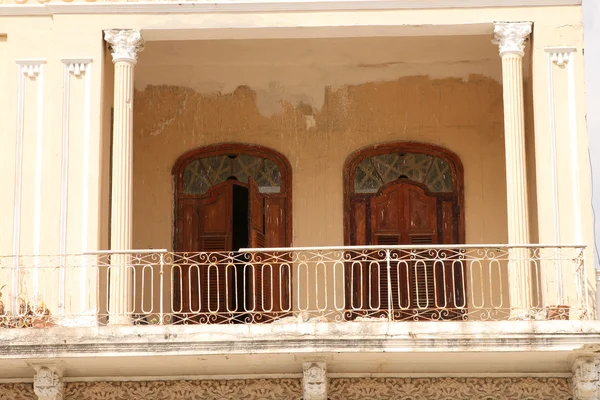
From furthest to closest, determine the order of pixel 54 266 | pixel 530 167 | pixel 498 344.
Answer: pixel 530 167 < pixel 54 266 < pixel 498 344

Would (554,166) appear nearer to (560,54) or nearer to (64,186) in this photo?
(560,54)

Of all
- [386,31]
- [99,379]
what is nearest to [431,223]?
[386,31]

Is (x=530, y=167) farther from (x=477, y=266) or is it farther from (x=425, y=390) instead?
(x=425, y=390)

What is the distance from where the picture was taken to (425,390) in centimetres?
1490

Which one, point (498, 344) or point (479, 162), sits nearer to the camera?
point (498, 344)

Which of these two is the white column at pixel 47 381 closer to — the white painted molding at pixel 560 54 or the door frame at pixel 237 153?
the door frame at pixel 237 153

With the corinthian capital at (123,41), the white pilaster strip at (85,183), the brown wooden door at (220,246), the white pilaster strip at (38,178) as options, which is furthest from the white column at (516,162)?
the white pilaster strip at (38,178)

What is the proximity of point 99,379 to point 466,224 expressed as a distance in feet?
17.0

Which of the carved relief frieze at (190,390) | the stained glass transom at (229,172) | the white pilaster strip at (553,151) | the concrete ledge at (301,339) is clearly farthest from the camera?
the stained glass transom at (229,172)

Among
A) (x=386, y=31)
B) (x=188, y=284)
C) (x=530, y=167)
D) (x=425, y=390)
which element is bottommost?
(x=425, y=390)

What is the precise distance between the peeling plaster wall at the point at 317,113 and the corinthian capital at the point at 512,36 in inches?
84.4

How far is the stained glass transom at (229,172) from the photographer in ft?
59.9

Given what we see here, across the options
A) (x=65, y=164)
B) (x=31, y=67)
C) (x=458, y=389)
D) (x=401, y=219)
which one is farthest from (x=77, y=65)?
(x=458, y=389)

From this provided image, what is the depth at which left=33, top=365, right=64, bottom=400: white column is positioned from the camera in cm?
1462
